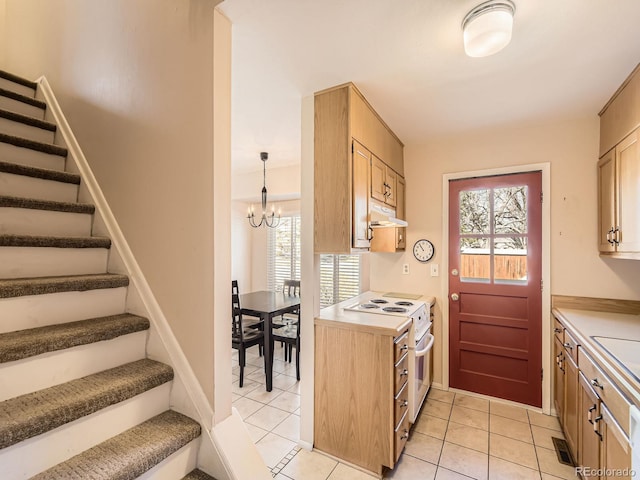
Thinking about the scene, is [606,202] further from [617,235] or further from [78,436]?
[78,436]

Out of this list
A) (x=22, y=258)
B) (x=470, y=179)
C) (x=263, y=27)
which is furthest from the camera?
(x=470, y=179)

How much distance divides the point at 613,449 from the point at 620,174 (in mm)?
1666

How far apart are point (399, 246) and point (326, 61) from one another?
188cm

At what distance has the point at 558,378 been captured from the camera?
7.74 feet

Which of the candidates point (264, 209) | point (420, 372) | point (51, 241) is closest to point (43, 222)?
point (51, 241)

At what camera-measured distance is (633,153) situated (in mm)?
1790

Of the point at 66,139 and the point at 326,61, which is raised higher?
the point at 326,61

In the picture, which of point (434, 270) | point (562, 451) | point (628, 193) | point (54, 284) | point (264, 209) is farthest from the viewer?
point (264, 209)

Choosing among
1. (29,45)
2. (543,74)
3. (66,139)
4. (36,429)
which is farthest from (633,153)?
(29,45)

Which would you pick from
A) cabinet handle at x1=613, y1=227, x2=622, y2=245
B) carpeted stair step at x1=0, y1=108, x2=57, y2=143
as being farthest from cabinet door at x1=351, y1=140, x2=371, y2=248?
carpeted stair step at x1=0, y1=108, x2=57, y2=143

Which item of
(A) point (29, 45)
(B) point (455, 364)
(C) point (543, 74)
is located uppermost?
(A) point (29, 45)

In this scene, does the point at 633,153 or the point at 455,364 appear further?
the point at 455,364

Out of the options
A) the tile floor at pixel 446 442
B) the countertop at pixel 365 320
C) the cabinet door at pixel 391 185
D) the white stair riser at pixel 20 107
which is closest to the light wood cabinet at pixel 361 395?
the countertop at pixel 365 320

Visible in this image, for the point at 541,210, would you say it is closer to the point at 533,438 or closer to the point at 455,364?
the point at 455,364
